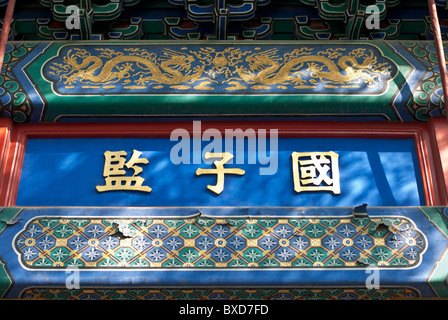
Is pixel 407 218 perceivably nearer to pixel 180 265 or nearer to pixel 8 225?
pixel 180 265

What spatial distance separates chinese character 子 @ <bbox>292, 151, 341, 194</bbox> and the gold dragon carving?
476 millimetres

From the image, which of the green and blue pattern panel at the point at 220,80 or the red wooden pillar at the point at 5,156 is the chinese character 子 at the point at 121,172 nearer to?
the green and blue pattern panel at the point at 220,80

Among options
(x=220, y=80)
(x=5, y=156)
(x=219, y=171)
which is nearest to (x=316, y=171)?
(x=219, y=171)

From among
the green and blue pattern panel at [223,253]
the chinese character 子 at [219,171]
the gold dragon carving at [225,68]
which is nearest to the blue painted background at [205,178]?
the chinese character 子 at [219,171]

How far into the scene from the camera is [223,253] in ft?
11.3

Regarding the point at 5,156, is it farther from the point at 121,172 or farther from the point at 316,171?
the point at 316,171

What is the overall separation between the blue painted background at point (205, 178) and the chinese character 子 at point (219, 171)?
1.0 inches

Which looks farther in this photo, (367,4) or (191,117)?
(367,4)

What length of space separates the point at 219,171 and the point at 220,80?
64 cm

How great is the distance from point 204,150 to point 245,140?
251 millimetres

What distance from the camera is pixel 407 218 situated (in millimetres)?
3596

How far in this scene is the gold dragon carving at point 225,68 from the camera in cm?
421

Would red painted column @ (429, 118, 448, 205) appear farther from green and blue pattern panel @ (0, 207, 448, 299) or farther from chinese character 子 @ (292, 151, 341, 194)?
chinese character 子 @ (292, 151, 341, 194)
